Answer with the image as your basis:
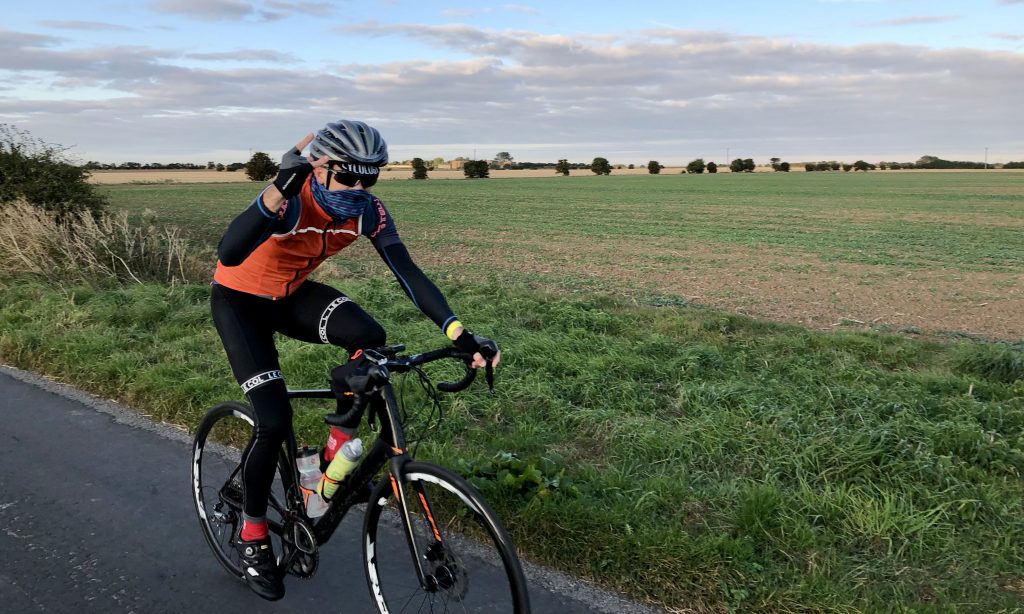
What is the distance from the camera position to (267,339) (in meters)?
3.15

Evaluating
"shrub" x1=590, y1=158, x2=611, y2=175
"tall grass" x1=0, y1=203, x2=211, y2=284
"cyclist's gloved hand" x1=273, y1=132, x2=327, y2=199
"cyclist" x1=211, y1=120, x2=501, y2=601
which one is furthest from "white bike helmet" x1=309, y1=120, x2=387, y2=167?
"shrub" x1=590, y1=158, x2=611, y2=175

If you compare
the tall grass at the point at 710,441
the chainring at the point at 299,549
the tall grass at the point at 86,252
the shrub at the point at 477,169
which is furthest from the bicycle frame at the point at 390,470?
the shrub at the point at 477,169

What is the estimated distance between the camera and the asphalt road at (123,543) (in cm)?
318

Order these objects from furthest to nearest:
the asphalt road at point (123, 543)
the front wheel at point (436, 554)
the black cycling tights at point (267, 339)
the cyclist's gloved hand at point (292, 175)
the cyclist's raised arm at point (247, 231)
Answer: the asphalt road at point (123, 543), the black cycling tights at point (267, 339), the cyclist's raised arm at point (247, 231), the cyclist's gloved hand at point (292, 175), the front wheel at point (436, 554)

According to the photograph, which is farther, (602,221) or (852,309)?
(602,221)

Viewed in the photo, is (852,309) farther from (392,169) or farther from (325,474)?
(392,169)

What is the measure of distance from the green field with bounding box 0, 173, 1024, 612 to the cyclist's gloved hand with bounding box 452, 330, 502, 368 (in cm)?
135

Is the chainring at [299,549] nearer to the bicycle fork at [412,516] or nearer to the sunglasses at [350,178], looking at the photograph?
the bicycle fork at [412,516]

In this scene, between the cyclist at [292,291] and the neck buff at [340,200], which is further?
the neck buff at [340,200]

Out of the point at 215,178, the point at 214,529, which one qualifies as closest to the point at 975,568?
the point at 214,529

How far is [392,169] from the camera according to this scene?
101938 mm

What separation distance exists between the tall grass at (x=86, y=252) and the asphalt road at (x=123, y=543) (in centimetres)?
595

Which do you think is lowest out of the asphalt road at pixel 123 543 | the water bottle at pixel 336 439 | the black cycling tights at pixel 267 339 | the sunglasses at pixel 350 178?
the asphalt road at pixel 123 543

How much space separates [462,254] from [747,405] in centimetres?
1390
